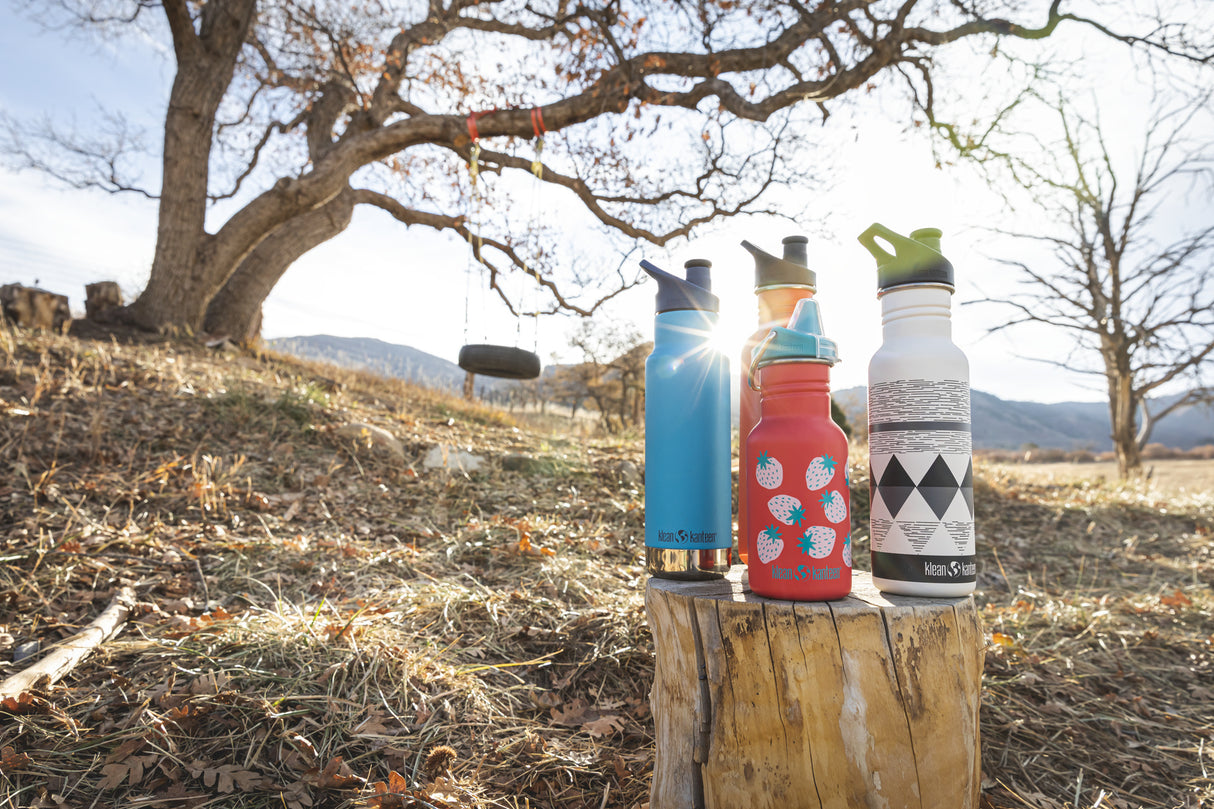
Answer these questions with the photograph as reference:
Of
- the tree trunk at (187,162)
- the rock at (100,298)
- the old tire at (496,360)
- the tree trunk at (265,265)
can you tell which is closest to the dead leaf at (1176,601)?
the old tire at (496,360)

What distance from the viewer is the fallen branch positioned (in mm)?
2186

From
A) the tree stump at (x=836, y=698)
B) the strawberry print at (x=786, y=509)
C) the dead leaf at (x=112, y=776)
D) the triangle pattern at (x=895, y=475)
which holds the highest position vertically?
the triangle pattern at (x=895, y=475)

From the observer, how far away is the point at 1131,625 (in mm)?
3686

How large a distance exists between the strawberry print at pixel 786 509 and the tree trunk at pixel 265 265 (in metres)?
9.92

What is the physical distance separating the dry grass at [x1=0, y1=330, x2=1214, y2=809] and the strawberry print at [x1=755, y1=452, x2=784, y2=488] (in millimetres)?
1136

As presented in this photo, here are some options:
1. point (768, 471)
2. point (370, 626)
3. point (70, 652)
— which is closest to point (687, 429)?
point (768, 471)

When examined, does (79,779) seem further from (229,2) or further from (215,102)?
(229,2)

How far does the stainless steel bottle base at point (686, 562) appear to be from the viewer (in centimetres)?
165

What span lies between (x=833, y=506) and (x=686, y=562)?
1.39 feet

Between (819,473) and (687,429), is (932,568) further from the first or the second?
(687,429)

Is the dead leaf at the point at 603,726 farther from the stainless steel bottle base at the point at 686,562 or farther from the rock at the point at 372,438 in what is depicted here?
the rock at the point at 372,438

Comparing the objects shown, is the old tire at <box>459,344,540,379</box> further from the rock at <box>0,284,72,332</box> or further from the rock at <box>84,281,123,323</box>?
the rock at <box>84,281,123,323</box>

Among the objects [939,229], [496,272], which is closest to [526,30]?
[496,272]

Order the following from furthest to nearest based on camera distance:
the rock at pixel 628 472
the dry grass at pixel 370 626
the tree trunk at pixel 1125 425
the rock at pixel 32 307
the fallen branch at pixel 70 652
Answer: the tree trunk at pixel 1125 425 → the rock at pixel 32 307 → the rock at pixel 628 472 → the fallen branch at pixel 70 652 → the dry grass at pixel 370 626
